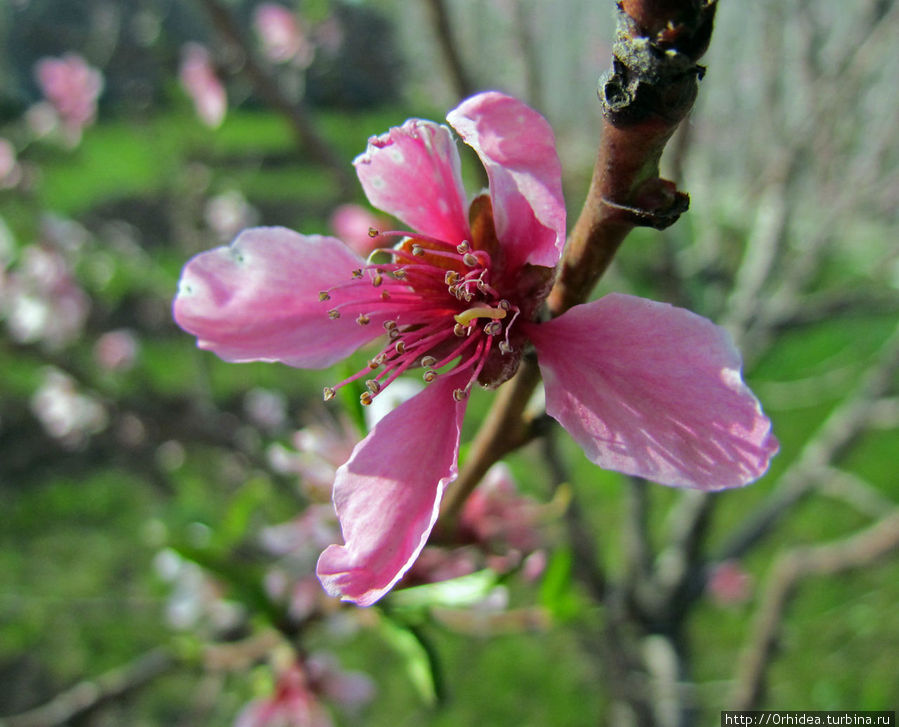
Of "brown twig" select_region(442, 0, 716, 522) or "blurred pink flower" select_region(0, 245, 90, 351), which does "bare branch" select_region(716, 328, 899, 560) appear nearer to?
"brown twig" select_region(442, 0, 716, 522)

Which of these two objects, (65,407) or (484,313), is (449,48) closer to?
(484,313)

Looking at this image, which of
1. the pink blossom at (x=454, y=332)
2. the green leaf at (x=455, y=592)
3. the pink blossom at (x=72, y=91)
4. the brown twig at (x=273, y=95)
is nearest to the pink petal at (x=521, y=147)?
the pink blossom at (x=454, y=332)

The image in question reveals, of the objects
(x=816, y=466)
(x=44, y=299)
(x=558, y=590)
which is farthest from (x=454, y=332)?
(x=44, y=299)

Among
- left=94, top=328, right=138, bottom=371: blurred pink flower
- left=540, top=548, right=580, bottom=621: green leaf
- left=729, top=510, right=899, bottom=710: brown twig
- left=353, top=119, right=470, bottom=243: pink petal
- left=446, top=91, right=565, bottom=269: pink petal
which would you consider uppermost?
left=446, top=91, right=565, bottom=269: pink petal

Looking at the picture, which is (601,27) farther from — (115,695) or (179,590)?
(115,695)

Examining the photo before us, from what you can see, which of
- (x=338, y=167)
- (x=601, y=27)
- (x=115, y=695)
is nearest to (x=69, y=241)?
(x=338, y=167)

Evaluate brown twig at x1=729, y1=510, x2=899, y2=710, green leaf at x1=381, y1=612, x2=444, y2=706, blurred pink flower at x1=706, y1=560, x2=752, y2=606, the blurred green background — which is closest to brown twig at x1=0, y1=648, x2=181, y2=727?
the blurred green background
